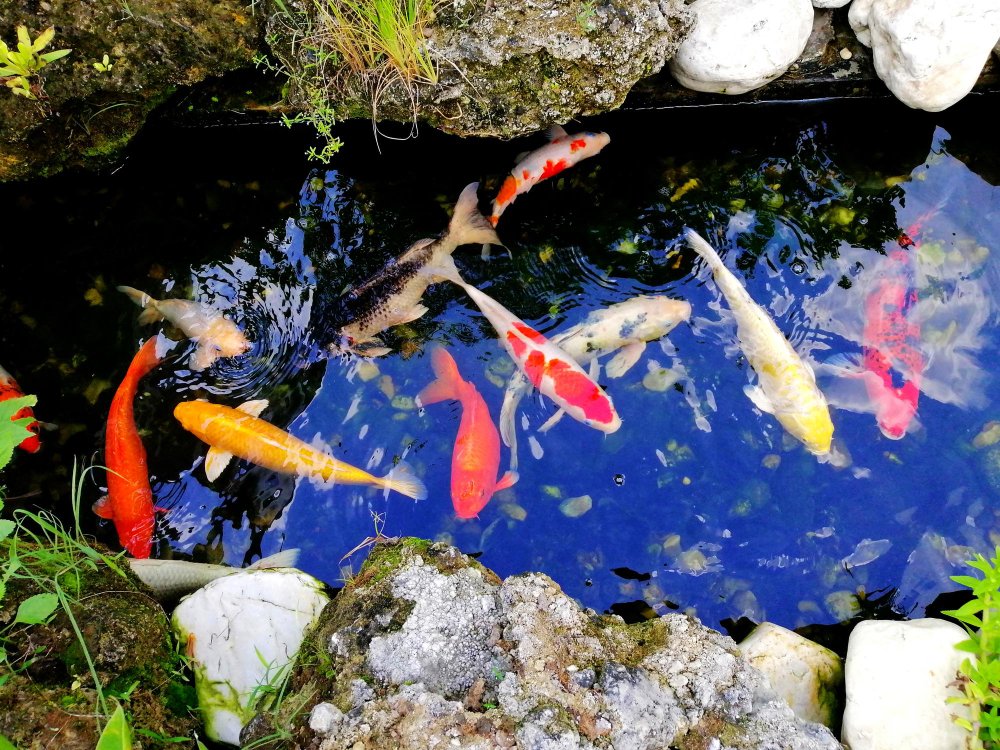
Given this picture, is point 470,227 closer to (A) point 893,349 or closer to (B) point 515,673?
(A) point 893,349

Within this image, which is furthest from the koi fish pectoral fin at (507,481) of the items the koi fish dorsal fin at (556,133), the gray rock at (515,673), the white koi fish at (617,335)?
the koi fish dorsal fin at (556,133)

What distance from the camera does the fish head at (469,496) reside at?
4.26 metres

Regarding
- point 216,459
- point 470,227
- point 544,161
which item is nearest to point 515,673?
point 216,459

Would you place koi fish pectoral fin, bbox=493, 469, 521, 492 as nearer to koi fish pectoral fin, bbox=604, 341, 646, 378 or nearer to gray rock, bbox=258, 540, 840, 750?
koi fish pectoral fin, bbox=604, 341, 646, 378

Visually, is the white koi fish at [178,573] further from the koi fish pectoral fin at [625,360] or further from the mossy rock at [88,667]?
the koi fish pectoral fin at [625,360]

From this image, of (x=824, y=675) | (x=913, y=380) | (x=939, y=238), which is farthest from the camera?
(x=939, y=238)

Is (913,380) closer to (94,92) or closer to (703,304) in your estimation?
(703,304)

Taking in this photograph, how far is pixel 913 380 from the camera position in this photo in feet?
14.7

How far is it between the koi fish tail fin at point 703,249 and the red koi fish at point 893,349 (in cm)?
101

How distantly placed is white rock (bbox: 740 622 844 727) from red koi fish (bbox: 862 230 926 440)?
1.46m

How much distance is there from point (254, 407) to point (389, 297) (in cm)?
112

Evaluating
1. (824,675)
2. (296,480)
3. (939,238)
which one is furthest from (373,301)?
(939,238)

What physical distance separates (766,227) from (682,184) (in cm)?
67

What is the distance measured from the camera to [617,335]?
4.64 meters
